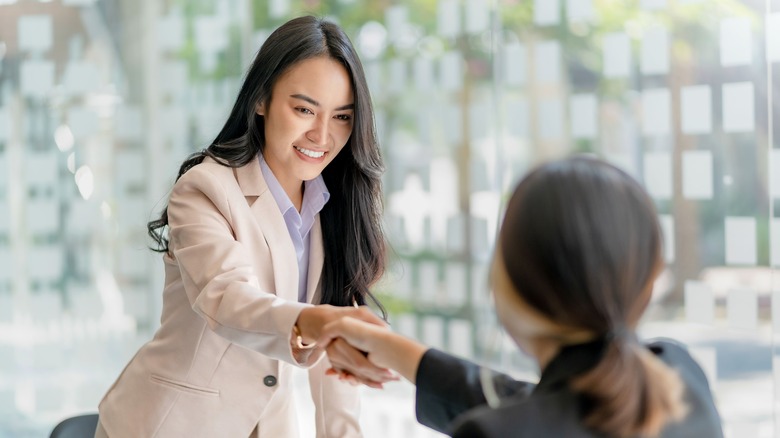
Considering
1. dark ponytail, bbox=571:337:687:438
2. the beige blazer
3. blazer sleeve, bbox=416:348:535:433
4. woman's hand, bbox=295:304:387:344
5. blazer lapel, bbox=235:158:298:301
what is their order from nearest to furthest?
1. dark ponytail, bbox=571:337:687:438
2. blazer sleeve, bbox=416:348:535:433
3. woman's hand, bbox=295:304:387:344
4. the beige blazer
5. blazer lapel, bbox=235:158:298:301

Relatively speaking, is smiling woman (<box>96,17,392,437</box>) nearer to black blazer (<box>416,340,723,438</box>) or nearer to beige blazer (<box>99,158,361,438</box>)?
beige blazer (<box>99,158,361,438</box>)

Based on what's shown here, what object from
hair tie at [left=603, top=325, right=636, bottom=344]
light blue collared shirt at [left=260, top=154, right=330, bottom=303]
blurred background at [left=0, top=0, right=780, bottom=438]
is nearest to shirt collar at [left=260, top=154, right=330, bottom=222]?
light blue collared shirt at [left=260, top=154, right=330, bottom=303]

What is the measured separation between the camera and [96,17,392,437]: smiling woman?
190 cm

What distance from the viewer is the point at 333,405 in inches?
84.0

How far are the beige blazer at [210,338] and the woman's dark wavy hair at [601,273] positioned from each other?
785mm

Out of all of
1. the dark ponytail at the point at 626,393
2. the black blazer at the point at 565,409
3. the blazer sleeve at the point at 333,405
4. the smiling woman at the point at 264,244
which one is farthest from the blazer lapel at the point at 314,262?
the dark ponytail at the point at 626,393

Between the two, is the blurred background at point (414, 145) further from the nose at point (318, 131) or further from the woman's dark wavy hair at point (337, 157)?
the nose at point (318, 131)

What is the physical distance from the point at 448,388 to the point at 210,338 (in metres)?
0.65

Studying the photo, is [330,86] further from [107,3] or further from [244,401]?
[107,3]

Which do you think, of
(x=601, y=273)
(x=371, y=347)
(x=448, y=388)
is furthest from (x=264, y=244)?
(x=601, y=273)

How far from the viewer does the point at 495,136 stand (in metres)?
4.39

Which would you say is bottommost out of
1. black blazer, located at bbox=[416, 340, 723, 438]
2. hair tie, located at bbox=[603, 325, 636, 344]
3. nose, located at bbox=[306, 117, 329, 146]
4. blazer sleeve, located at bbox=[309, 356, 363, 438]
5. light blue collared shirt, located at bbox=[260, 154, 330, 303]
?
blazer sleeve, located at bbox=[309, 356, 363, 438]

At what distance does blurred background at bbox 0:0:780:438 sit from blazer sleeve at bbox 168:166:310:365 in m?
2.14

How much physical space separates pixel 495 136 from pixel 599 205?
10.8 ft
